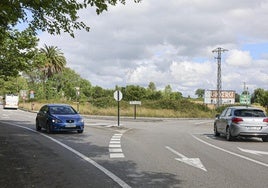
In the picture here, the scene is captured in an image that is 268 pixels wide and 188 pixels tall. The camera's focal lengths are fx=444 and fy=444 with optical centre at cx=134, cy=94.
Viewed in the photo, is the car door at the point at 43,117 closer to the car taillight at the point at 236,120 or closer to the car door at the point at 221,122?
the car door at the point at 221,122

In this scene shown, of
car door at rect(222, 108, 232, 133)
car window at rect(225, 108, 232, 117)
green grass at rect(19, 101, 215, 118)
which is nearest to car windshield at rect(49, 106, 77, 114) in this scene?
car door at rect(222, 108, 232, 133)

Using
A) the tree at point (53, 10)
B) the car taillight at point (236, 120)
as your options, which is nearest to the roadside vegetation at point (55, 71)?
the tree at point (53, 10)

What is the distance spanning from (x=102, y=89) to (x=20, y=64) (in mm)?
134823

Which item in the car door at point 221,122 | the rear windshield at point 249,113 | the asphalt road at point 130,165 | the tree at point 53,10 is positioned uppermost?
the tree at point 53,10

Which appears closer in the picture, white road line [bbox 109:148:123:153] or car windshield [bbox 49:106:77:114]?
white road line [bbox 109:148:123:153]

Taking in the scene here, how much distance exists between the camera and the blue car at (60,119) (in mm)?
22000

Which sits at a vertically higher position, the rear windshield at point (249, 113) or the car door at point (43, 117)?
the rear windshield at point (249, 113)

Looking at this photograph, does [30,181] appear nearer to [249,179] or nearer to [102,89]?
[249,179]

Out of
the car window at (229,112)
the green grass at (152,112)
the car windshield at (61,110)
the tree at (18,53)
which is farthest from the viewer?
the green grass at (152,112)

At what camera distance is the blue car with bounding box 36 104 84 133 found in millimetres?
22000

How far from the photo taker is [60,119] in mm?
22094

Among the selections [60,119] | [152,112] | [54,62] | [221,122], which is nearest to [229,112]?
[221,122]

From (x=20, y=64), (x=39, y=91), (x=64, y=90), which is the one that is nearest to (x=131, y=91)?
(x=64, y=90)

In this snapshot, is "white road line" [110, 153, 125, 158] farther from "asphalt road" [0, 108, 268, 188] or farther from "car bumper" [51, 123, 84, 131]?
"car bumper" [51, 123, 84, 131]
